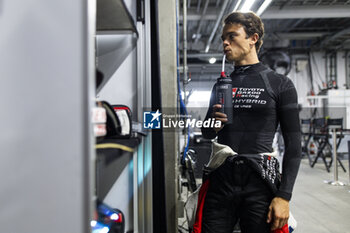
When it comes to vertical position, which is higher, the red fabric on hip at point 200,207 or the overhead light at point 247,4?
the overhead light at point 247,4

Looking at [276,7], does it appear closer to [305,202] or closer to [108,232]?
[305,202]

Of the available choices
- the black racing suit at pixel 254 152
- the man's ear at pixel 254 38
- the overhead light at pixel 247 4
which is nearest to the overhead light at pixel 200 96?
the black racing suit at pixel 254 152

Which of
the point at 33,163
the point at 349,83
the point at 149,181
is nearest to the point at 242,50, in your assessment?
the point at 149,181

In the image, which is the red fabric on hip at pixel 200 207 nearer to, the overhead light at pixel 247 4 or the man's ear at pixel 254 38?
the man's ear at pixel 254 38

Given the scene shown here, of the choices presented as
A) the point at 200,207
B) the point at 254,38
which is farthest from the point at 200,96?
the point at 200,207

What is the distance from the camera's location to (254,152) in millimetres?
899

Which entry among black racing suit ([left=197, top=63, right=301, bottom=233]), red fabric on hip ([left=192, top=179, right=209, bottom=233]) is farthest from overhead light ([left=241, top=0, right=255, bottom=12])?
red fabric on hip ([left=192, top=179, right=209, bottom=233])

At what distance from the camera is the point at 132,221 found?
108 cm

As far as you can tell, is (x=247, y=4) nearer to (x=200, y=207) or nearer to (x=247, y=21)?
(x=247, y=21)

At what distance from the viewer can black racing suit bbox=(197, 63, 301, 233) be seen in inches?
34.0

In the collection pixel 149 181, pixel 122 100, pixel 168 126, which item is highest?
pixel 122 100

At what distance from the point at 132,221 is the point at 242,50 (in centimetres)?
84

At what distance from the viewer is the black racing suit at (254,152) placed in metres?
0.86

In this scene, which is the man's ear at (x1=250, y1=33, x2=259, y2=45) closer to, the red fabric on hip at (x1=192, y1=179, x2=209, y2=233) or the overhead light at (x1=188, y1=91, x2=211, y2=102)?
the overhead light at (x1=188, y1=91, x2=211, y2=102)
